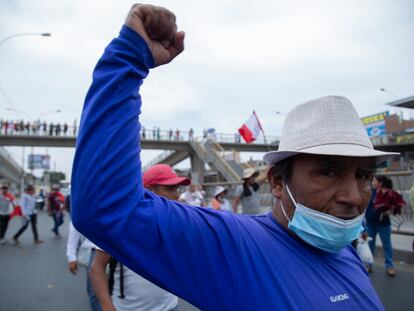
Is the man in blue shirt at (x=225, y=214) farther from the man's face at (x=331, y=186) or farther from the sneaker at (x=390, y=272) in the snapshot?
the sneaker at (x=390, y=272)

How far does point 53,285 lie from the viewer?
235 inches

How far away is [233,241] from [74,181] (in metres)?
0.59

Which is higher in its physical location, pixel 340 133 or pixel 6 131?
pixel 6 131

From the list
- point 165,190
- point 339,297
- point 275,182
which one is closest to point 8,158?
point 165,190

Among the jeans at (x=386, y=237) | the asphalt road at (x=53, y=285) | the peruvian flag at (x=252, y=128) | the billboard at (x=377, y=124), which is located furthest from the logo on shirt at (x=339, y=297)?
the billboard at (x=377, y=124)

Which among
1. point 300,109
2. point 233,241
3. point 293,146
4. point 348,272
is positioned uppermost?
point 300,109

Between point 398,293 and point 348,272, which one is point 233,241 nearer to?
point 348,272

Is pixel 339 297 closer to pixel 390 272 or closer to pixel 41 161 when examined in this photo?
pixel 390 272

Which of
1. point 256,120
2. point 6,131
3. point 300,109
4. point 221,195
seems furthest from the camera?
point 6,131

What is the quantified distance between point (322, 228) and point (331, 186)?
18 centimetres

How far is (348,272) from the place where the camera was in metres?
1.40

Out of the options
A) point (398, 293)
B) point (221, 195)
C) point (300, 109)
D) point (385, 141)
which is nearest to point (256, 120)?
point (221, 195)

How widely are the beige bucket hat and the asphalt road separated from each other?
397 cm

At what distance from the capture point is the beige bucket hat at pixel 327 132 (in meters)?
1.31
